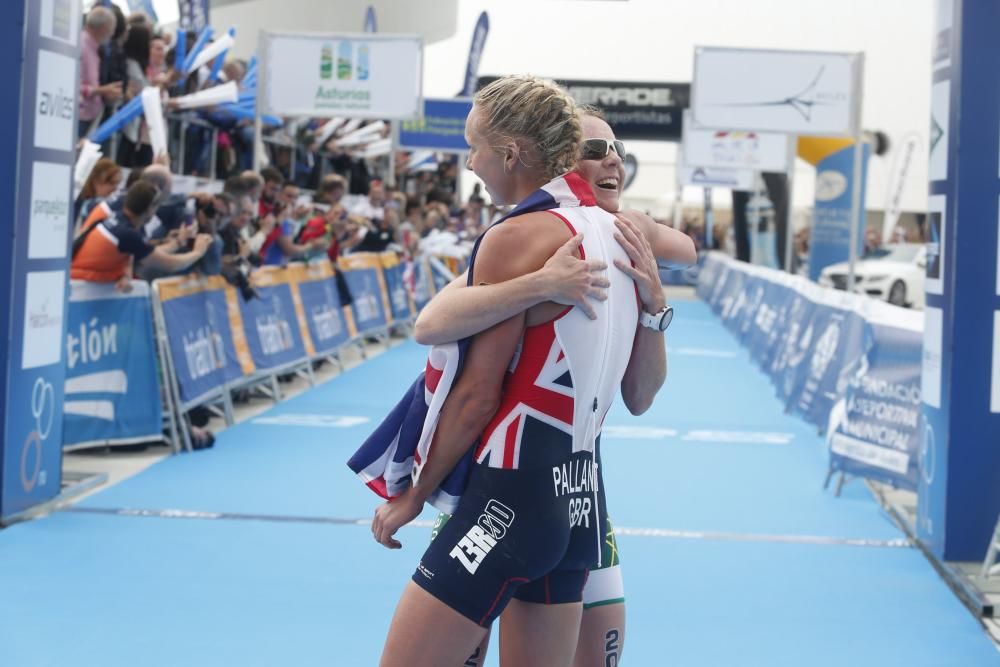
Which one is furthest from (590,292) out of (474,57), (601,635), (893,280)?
(893,280)

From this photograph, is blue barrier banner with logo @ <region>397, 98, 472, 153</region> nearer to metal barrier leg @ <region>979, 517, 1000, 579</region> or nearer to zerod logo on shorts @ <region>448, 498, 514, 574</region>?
metal barrier leg @ <region>979, 517, 1000, 579</region>

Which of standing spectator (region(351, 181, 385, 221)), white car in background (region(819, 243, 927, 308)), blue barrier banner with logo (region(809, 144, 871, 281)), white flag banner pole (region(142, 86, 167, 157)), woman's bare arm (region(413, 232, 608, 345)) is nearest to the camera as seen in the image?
woman's bare arm (region(413, 232, 608, 345))

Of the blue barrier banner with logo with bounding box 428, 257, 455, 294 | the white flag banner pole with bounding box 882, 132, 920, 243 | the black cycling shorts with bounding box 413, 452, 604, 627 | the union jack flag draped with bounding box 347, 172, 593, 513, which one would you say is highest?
the white flag banner pole with bounding box 882, 132, 920, 243

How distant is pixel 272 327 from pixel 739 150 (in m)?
12.6

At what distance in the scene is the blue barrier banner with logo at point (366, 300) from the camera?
1437cm

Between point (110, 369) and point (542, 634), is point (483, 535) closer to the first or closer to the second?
point (542, 634)

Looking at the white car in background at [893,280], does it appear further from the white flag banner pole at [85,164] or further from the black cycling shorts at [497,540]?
the black cycling shorts at [497,540]

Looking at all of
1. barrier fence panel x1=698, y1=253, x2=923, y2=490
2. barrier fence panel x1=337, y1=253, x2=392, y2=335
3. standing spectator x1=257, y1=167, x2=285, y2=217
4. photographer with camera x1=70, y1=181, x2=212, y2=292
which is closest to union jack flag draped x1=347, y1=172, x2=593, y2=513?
barrier fence panel x1=698, y1=253, x2=923, y2=490

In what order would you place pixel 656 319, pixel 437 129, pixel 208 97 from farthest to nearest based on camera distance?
1. pixel 437 129
2. pixel 208 97
3. pixel 656 319

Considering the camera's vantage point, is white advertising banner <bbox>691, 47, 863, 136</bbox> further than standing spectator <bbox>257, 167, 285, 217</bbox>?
Yes

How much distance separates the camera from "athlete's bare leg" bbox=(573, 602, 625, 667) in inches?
106

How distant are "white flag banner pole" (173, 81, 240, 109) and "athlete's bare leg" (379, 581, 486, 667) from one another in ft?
33.9

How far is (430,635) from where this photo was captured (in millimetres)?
2281

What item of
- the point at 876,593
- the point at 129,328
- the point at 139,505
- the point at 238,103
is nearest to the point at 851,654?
the point at 876,593
